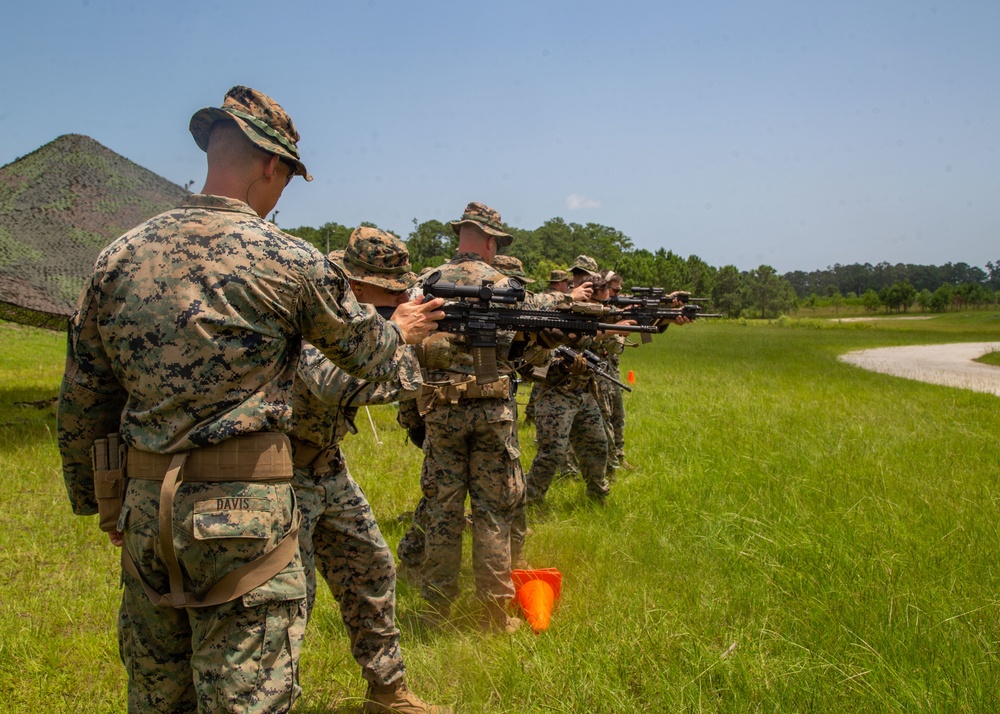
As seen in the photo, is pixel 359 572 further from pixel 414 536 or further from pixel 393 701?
pixel 414 536

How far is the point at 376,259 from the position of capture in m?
3.64

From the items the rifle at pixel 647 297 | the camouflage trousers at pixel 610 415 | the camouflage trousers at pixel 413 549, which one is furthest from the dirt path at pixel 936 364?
the camouflage trousers at pixel 413 549

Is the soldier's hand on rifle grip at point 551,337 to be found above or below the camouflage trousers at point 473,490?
above

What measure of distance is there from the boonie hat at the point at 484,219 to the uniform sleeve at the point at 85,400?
2.74 metres

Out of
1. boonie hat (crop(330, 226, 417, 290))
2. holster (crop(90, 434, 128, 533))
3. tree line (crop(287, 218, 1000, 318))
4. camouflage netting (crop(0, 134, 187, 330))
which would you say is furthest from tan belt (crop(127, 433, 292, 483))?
tree line (crop(287, 218, 1000, 318))

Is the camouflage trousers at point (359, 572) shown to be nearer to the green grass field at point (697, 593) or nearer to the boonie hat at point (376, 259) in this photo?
the green grass field at point (697, 593)

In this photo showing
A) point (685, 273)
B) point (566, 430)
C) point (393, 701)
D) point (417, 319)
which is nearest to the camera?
point (417, 319)

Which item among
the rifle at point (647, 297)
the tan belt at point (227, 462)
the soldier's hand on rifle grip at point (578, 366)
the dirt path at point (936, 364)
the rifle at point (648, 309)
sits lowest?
the dirt path at point (936, 364)

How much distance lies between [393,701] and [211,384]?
196 cm

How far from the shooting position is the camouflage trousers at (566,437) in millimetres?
6121

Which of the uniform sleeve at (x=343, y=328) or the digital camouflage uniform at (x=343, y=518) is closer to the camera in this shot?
the uniform sleeve at (x=343, y=328)

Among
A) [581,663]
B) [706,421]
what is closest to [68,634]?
[581,663]

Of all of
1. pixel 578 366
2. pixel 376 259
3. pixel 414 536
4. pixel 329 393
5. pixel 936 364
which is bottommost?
pixel 936 364

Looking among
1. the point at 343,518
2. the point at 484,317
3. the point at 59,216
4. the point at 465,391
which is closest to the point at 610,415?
the point at 465,391
